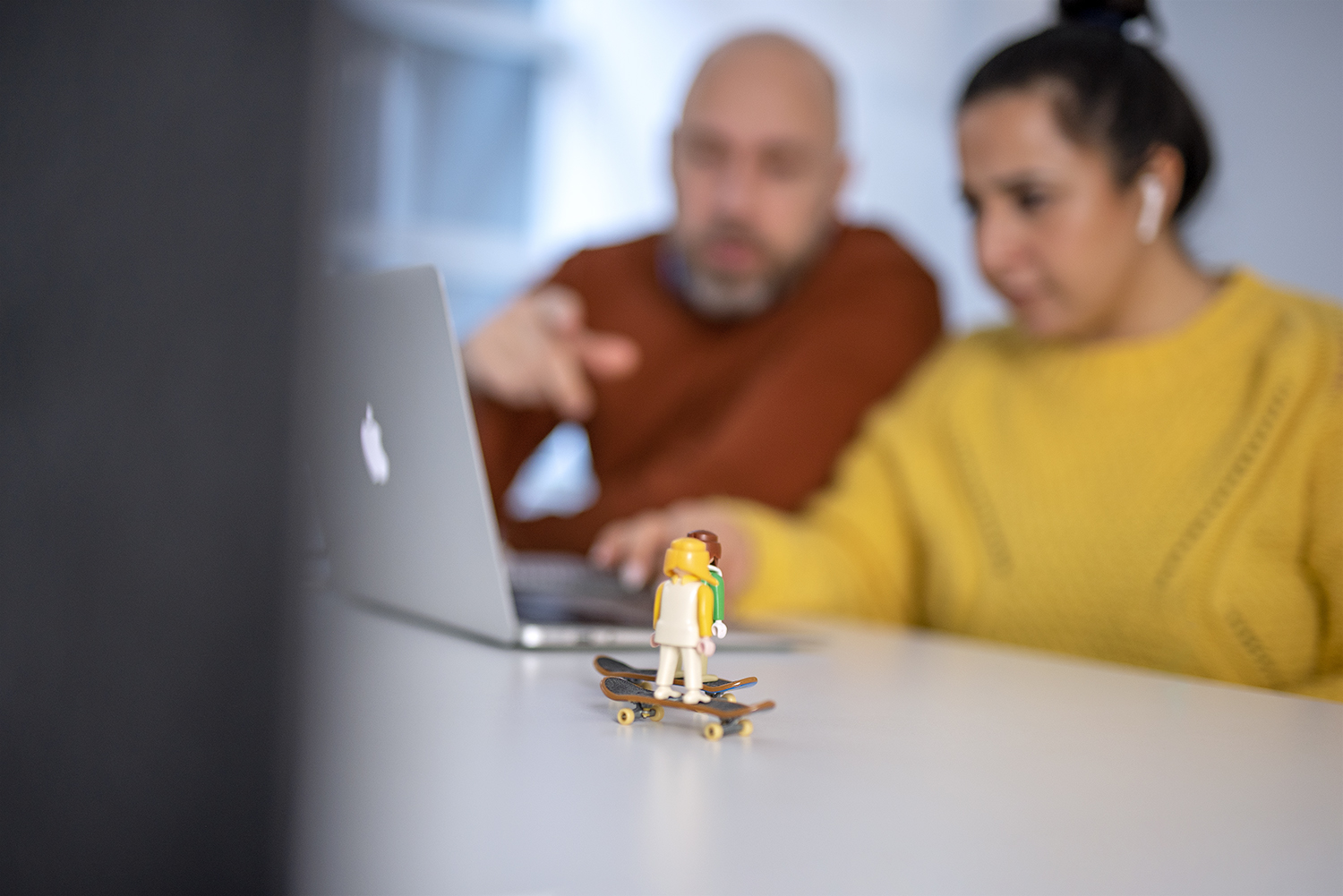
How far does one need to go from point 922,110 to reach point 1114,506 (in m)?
1.86

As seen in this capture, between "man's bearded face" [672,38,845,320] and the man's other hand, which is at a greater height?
"man's bearded face" [672,38,845,320]

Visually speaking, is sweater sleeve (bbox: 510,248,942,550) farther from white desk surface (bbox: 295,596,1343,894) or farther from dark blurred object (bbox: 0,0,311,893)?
dark blurred object (bbox: 0,0,311,893)

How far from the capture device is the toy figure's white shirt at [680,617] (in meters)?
0.47

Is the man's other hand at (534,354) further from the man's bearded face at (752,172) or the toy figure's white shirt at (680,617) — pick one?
the toy figure's white shirt at (680,617)

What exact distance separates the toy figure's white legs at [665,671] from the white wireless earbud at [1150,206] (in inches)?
36.1

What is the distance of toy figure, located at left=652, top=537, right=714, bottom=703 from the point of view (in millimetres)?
470

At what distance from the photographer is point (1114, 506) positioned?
1.13m

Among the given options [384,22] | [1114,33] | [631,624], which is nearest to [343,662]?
[631,624]

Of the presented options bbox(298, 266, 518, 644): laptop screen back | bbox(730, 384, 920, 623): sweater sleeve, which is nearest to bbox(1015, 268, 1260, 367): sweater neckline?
bbox(730, 384, 920, 623): sweater sleeve

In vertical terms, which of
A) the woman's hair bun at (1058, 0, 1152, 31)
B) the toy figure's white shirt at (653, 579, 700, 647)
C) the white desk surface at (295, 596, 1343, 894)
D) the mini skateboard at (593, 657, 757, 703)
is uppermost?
the woman's hair bun at (1058, 0, 1152, 31)

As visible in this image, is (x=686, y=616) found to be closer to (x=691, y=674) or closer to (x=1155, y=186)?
(x=691, y=674)

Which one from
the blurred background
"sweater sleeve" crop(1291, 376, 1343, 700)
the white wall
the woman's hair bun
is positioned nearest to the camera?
"sweater sleeve" crop(1291, 376, 1343, 700)

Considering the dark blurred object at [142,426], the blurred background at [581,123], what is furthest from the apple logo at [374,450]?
the blurred background at [581,123]

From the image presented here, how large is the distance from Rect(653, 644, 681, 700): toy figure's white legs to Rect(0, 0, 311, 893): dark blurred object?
0.30 m
